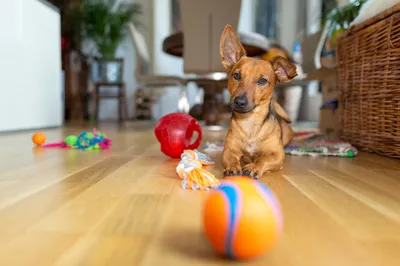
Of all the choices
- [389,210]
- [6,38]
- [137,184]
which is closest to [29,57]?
[6,38]

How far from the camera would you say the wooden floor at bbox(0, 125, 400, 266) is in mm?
678

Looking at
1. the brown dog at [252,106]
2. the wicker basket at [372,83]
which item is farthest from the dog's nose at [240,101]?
the wicker basket at [372,83]

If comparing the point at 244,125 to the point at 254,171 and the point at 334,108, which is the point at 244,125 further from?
the point at 334,108

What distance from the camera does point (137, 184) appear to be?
1271 mm

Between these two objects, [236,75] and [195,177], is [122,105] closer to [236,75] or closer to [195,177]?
[236,75]

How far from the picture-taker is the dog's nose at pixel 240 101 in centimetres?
151

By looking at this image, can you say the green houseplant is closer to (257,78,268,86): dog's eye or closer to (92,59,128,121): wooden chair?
(92,59,128,121): wooden chair

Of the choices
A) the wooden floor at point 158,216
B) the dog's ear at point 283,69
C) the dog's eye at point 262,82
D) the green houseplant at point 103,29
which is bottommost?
the wooden floor at point 158,216

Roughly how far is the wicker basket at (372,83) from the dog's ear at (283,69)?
0.57 meters

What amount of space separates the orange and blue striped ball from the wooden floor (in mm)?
38

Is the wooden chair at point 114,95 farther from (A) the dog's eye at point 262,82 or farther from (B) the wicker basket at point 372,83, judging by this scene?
(A) the dog's eye at point 262,82

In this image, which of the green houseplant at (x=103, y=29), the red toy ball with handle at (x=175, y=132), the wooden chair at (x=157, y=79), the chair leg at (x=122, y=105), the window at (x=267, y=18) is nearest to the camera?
the red toy ball with handle at (x=175, y=132)

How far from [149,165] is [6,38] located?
8.10 feet

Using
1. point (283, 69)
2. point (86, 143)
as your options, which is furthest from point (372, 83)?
point (86, 143)
